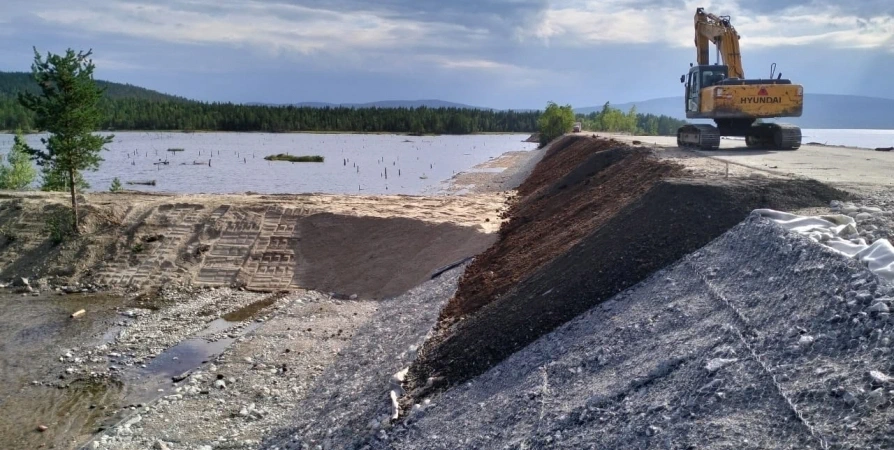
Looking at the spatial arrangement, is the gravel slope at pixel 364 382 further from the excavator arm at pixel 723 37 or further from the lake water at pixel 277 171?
the lake water at pixel 277 171

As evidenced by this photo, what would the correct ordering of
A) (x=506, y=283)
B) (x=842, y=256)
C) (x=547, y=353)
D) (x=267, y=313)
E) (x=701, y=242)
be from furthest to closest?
(x=267, y=313), (x=506, y=283), (x=701, y=242), (x=547, y=353), (x=842, y=256)

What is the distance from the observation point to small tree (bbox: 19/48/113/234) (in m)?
21.5

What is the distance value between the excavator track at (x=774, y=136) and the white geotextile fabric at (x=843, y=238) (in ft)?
54.6

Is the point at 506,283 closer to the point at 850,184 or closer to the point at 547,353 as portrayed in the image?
the point at 547,353

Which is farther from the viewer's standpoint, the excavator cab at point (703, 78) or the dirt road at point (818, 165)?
the excavator cab at point (703, 78)

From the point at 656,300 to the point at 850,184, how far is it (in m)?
7.22

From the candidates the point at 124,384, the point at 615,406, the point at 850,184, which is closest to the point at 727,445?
the point at 615,406

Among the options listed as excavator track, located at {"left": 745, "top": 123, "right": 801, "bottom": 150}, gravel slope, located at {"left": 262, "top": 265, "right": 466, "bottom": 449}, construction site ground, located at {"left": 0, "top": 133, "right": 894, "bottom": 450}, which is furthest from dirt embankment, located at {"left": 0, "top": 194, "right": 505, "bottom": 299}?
excavator track, located at {"left": 745, "top": 123, "right": 801, "bottom": 150}

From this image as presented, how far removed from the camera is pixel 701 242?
9.42 m

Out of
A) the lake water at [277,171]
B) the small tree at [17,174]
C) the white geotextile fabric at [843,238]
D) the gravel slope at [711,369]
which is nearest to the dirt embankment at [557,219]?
the gravel slope at [711,369]

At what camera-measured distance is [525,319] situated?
9.55 meters

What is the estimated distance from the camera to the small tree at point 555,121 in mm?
77438

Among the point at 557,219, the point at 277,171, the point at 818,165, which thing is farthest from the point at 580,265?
the point at 277,171

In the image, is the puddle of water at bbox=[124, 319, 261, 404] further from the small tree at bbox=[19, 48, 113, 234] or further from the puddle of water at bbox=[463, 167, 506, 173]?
the puddle of water at bbox=[463, 167, 506, 173]
